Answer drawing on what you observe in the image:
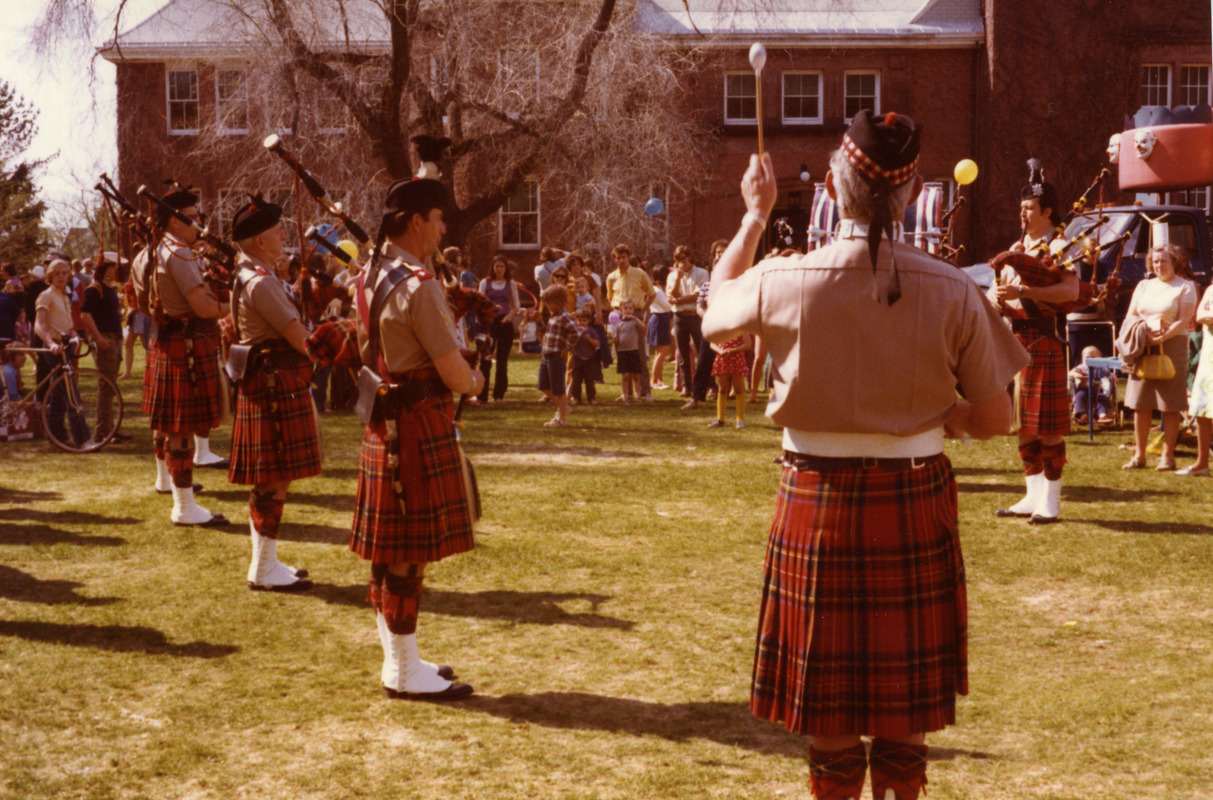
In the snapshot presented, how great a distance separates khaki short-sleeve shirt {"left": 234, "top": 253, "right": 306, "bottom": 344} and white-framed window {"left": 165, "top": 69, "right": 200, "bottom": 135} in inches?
920

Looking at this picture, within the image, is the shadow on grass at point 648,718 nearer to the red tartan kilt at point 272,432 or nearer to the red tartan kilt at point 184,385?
the red tartan kilt at point 272,432

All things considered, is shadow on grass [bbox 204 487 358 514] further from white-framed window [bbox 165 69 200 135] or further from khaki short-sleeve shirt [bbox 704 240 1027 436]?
white-framed window [bbox 165 69 200 135]

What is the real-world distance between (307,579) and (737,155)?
21.8 m

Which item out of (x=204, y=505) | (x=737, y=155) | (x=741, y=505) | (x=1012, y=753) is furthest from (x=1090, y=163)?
(x=1012, y=753)

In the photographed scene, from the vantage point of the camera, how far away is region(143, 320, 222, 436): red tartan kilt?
24.3 ft

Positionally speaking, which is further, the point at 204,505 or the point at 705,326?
the point at 204,505

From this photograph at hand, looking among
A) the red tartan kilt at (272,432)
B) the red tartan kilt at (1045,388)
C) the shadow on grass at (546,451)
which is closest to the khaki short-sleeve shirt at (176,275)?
the red tartan kilt at (272,432)

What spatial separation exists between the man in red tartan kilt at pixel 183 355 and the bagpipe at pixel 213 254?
70 millimetres

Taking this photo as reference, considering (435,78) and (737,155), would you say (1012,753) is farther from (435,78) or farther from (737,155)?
(737,155)

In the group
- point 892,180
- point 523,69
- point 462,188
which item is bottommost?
point 892,180

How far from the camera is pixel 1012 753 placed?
13.0ft

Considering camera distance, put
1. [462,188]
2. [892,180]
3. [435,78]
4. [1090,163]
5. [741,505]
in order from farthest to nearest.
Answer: [1090,163]
[462,188]
[435,78]
[741,505]
[892,180]

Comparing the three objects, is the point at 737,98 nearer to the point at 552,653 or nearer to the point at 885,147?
the point at 552,653

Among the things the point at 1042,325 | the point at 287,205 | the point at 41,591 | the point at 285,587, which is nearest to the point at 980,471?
the point at 1042,325
